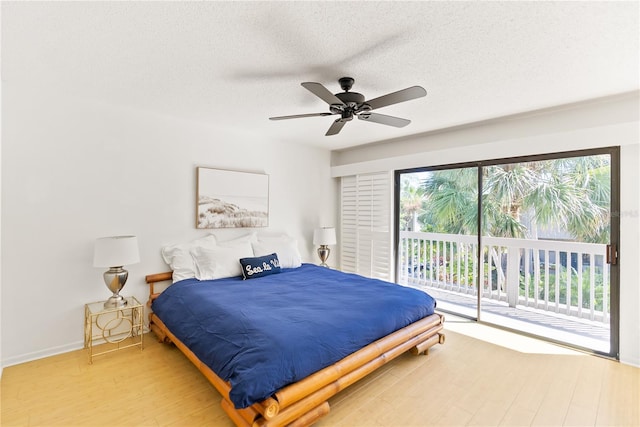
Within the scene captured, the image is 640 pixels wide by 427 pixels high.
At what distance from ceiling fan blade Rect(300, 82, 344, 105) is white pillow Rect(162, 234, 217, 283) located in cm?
235

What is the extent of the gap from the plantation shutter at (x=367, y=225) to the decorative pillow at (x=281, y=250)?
4.17ft

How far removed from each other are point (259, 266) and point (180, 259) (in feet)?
2.87

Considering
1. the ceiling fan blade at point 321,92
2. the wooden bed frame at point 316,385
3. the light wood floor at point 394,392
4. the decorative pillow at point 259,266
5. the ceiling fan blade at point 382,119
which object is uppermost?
the ceiling fan blade at point 321,92

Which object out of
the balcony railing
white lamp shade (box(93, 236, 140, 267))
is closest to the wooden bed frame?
white lamp shade (box(93, 236, 140, 267))

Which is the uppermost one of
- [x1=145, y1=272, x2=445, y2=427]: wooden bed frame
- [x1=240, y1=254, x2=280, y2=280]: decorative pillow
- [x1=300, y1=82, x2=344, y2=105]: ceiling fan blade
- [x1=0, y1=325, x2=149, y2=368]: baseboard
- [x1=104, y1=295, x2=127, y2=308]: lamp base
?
[x1=300, y1=82, x2=344, y2=105]: ceiling fan blade

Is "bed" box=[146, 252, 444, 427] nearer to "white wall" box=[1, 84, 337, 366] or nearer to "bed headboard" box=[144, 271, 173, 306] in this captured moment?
"bed headboard" box=[144, 271, 173, 306]

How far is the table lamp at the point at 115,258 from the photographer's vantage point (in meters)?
2.70

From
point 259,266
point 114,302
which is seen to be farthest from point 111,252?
point 259,266

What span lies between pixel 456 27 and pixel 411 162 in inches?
101

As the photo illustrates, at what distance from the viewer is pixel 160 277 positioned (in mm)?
3332

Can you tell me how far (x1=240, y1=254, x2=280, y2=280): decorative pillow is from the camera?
3.40 meters

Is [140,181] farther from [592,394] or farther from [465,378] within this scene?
[592,394]

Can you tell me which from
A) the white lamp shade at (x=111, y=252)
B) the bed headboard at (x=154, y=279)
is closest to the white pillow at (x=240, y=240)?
the bed headboard at (x=154, y=279)

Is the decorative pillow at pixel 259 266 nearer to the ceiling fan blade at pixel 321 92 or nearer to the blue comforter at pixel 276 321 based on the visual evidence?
the blue comforter at pixel 276 321
